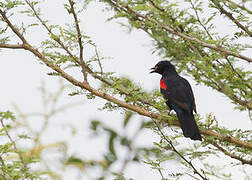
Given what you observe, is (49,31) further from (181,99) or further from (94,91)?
(181,99)

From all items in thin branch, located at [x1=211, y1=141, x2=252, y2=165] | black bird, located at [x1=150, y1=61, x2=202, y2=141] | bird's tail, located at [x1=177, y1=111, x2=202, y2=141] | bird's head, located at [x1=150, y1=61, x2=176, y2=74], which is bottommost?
thin branch, located at [x1=211, y1=141, x2=252, y2=165]

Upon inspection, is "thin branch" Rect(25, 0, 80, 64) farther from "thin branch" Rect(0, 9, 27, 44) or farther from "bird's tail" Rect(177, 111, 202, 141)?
"bird's tail" Rect(177, 111, 202, 141)

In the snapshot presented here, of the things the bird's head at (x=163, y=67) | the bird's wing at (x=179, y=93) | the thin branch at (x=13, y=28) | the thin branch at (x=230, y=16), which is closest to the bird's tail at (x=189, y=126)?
the bird's wing at (x=179, y=93)

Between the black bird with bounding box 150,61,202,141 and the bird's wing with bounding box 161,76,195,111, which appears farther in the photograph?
the bird's wing with bounding box 161,76,195,111

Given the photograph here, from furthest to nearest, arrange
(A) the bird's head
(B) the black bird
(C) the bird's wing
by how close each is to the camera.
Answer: (A) the bird's head → (C) the bird's wing → (B) the black bird

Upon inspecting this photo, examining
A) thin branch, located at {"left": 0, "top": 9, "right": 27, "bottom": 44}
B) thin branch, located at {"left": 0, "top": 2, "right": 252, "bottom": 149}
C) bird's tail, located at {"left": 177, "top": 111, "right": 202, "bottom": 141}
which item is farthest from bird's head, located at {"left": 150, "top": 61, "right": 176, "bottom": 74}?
thin branch, located at {"left": 0, "top": 9, "right": 27, "bottom": 44}

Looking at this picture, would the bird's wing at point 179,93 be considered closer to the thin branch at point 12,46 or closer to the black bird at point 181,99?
the black bird at point 181,99

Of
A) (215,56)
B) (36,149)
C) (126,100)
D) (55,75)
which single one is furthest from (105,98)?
(215,56)

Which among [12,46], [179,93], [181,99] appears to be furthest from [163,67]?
[12,46]

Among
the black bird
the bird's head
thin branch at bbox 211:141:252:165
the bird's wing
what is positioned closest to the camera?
thin branch at bbox 211:141:252:165

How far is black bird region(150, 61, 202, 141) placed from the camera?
16.3 feet

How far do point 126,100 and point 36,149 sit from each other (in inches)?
47.8

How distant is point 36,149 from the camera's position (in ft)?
15.5

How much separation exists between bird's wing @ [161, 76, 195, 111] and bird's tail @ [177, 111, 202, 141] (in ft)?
0.59
